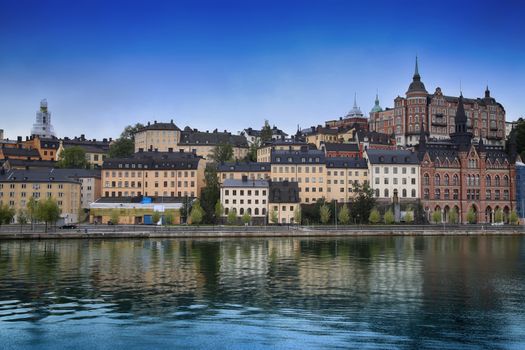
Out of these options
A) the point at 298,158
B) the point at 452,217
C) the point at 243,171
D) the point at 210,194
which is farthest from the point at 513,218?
A: the point at 210,194

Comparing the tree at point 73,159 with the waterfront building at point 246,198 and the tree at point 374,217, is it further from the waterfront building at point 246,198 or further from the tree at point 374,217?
the tree at point 374,217

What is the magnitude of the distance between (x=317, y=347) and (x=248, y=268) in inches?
1042

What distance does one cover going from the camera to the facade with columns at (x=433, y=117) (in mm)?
157250

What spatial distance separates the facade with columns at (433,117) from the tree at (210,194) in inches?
2459

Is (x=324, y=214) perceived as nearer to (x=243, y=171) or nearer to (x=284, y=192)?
(x=284, y=192)

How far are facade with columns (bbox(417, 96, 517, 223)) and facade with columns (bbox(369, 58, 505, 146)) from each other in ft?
111

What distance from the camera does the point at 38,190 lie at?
355 ft

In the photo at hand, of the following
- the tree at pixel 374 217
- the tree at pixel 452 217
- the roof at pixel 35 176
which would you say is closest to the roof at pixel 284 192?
the tree at pixel 374 217

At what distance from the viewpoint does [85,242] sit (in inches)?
3201

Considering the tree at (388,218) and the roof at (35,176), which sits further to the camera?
the roof at (35,176)

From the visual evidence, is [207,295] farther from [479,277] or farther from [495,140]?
[495,140]

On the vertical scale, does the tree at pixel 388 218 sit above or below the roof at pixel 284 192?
below

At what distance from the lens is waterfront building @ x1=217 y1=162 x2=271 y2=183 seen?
114188mm

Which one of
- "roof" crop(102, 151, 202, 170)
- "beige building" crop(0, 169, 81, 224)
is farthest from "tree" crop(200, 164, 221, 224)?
"beige building" crop(0, 169, 81, 224)
